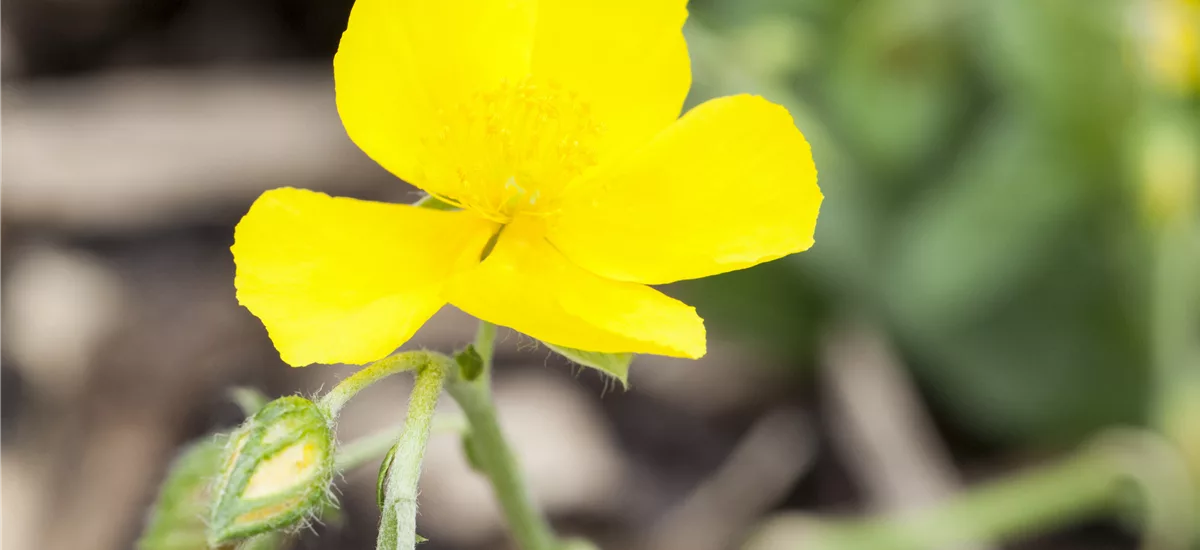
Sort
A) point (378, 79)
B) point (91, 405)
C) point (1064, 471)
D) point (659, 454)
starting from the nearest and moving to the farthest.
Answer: point (378, 79) < point (91, 405) < point (1064, 471) < point (659, 454)

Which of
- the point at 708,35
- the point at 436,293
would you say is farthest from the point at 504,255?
Answer: the point at 708,35

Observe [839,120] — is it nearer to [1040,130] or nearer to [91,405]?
[1040,130]

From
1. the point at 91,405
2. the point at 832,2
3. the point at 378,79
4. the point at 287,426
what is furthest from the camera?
the point at 832,2

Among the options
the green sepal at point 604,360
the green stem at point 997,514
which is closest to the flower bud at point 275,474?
the green sepal at point 604,360

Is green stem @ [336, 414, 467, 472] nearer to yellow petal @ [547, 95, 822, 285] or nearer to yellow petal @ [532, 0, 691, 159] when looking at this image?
yellow petal @ [547, 95, 822, 285]

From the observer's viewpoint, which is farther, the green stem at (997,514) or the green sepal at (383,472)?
the green stem at (997,514)

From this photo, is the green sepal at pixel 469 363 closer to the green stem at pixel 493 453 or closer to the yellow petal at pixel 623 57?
the green stem at pixel 493 453

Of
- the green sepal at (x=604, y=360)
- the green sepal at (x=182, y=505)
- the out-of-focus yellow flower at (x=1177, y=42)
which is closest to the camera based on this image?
the green sepal at (x=604, y=360)
